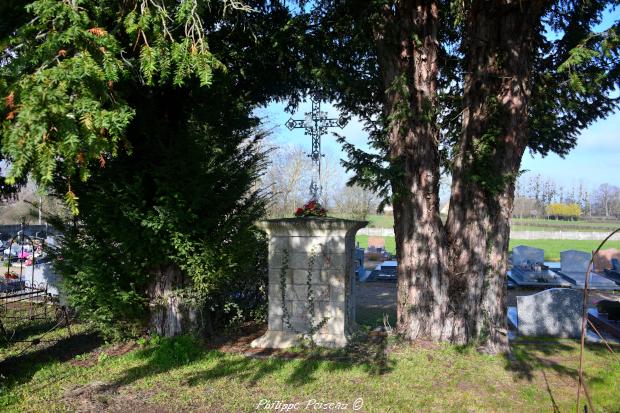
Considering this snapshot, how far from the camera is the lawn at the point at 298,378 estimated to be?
5.31m

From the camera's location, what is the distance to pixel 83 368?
6555 mm

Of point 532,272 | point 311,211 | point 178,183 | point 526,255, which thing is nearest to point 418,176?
point 311,211

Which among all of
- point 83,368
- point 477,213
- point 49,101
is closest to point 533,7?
point 477,213

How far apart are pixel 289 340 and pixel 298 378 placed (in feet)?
4.89

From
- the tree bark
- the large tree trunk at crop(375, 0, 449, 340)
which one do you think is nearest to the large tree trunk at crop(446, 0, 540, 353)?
the tree bark

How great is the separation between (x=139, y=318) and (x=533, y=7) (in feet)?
25.8

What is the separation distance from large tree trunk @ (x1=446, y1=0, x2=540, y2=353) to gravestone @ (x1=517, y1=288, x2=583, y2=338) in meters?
1.63

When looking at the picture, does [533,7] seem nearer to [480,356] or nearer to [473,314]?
[473,314]

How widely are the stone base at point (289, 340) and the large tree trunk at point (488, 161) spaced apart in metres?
1.88

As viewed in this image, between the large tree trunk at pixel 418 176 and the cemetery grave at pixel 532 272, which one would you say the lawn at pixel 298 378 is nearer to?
the large tree trunk at pixel 418 176

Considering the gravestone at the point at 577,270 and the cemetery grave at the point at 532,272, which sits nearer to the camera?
the gravestone at the point at 577,270

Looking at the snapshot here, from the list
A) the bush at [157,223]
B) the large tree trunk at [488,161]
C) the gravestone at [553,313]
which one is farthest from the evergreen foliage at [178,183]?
the gravestone at [553,313]

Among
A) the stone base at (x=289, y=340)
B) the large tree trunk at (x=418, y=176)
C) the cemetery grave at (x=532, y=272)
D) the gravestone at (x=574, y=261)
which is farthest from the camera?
the gravestone at (x=574, y=261)

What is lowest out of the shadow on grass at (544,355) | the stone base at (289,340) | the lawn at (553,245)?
the lawn at (553,245)
